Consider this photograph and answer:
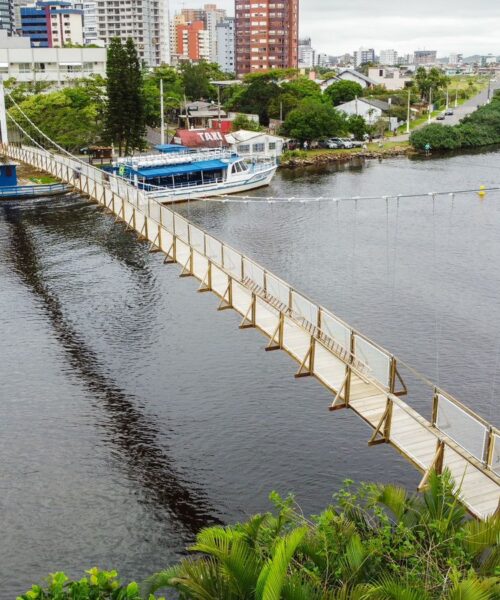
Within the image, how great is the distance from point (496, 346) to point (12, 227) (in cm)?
3002

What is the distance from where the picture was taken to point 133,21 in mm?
132125

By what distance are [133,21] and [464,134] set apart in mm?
76358

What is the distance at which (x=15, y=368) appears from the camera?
24.3 m

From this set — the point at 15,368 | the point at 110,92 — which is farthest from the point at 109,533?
the point at 110,92

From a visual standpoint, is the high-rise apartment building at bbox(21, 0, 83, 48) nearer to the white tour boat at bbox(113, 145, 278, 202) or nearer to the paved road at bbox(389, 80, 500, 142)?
the paved road at bbox(389, 80, 500, 142)

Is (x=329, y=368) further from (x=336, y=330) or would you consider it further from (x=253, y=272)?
(x=253, y=272)

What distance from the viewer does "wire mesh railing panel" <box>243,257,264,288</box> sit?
20594 mm

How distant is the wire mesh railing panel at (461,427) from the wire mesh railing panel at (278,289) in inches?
253

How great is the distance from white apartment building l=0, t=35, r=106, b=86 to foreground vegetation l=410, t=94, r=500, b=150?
35.2 m

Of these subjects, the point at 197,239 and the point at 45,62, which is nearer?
the point at 197,239

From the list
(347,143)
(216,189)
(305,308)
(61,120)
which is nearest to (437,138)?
(347,143)

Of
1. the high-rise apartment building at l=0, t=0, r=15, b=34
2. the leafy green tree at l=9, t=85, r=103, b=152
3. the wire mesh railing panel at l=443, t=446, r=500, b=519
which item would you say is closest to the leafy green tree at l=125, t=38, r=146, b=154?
the leafy green tree at l=9, t=85, r=103, b=152

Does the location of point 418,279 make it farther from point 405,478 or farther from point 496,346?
point 405,478

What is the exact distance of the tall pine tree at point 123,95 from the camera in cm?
5716
